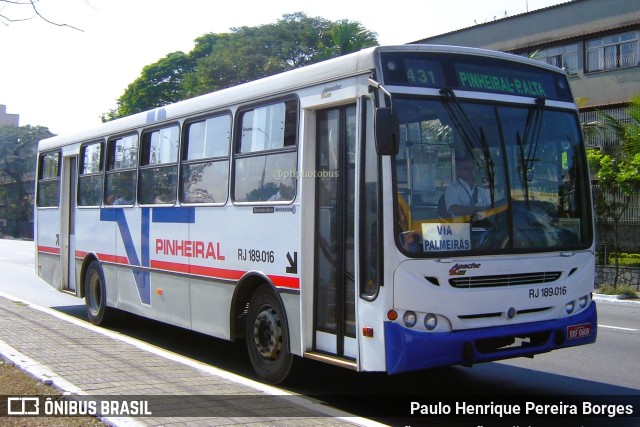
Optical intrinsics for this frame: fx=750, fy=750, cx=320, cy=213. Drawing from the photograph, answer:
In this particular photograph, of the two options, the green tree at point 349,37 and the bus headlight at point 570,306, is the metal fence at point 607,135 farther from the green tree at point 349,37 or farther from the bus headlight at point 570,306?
the bus headlight at point 570,306

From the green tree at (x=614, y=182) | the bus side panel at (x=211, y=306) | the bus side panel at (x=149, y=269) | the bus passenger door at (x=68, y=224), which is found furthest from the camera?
the green tree at (x=614, y=182)

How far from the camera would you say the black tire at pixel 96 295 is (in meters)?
12.1

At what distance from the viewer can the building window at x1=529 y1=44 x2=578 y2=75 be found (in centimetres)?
2991

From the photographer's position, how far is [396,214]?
20.7ft

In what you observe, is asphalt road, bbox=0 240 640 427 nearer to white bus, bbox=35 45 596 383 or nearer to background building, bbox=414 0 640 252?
white bus, bbox=35 45 596 383

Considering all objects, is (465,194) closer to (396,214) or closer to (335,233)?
(396,214)

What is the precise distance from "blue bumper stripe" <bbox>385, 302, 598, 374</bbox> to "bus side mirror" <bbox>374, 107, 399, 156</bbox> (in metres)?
1.44

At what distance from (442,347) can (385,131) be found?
6.10 feet

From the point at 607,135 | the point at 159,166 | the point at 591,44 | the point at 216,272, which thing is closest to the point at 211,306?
the point at 216,272

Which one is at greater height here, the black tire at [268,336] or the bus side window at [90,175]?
the bus side window at [90,175]

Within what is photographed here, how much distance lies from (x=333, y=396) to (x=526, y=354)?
Answer: 6.60 feet

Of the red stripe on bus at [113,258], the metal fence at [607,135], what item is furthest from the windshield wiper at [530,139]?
the metal fence at [607,135]

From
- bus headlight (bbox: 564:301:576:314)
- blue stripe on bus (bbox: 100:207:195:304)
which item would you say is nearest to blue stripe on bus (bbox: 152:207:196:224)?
blue stripe on bus (bbox: 100:207:195:304)

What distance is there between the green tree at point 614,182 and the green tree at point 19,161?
168 ft
